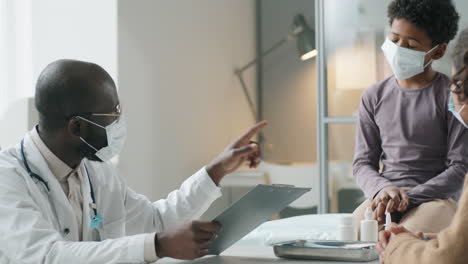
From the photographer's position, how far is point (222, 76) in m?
4.75

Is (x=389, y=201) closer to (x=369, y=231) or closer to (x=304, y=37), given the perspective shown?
(x=369, y=231)

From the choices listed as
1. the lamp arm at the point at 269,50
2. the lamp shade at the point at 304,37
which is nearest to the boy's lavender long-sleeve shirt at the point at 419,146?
the lamp shade at the point at 304,37

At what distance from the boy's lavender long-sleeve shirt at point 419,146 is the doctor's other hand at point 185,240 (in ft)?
2.69

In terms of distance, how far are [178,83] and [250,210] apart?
294 cm

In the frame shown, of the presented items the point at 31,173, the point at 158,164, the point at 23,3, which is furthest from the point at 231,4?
the point at 31,173

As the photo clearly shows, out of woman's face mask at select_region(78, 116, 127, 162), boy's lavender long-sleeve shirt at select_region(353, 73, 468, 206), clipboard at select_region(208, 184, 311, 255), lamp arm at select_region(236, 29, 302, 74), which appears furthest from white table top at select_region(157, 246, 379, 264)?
lamp arm at select_region(236, 29, 302, 74)

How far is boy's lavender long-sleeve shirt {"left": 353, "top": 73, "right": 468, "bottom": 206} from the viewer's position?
1.95 m

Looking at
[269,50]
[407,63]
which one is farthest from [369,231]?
[269,50]

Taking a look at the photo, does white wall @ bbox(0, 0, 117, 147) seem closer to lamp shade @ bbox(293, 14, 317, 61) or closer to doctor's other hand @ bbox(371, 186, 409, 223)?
lamp shade @ bbox(293, 14, 317, 61)

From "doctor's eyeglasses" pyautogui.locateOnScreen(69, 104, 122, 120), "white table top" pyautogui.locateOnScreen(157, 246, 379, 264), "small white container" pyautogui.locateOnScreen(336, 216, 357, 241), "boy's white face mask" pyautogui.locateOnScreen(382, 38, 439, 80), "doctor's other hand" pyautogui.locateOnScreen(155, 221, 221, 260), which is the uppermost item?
"boy's white face mask" pyautogui.locateOnScreen(382, 38, 439, 80)

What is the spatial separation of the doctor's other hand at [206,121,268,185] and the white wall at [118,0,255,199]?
195 cm

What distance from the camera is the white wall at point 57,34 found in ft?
11.1

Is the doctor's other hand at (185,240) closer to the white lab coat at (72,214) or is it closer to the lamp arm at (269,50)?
the white lab coat at (72,214)

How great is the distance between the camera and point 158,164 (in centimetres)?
397
